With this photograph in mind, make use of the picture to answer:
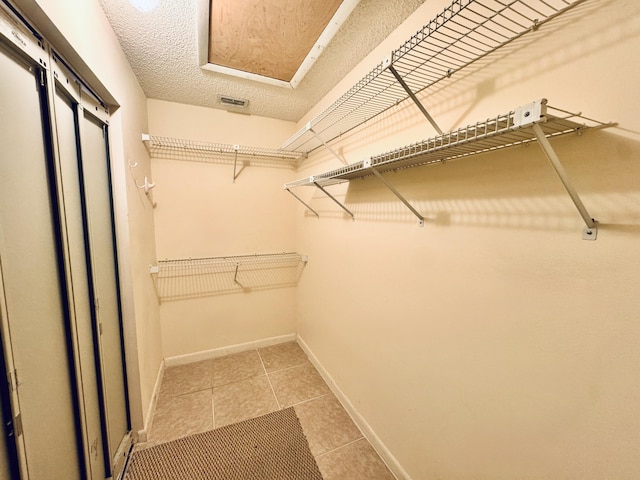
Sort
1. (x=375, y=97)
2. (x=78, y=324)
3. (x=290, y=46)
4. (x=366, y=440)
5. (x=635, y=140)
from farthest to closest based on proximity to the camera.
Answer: (x=366, y=440) < (x=290, y=46) < (x=375, y=97) < (x=78, y=324) < (x=635, y=140)

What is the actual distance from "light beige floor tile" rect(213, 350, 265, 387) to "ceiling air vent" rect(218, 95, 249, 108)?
241 cm

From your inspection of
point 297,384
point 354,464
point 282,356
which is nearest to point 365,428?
point 354,464

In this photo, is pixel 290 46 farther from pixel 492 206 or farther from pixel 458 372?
pixel 458 372

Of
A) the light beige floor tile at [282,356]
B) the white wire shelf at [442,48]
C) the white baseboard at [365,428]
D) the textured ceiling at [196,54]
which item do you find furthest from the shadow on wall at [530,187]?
the light beige floor tile at [282,356]

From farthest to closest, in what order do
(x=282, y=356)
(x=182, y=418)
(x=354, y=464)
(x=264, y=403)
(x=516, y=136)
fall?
1. (x=282, y=356)
2. (x=264, y=403)
3. (x=182, y=418)
4. (x=354, y=464)
5. (x=516, y=136)

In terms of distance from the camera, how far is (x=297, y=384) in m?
2.12

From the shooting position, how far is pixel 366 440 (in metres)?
1.59

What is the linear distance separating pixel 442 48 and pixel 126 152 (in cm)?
169

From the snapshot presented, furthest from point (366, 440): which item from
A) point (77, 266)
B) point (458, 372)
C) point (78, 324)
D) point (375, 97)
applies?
point (375, 97)

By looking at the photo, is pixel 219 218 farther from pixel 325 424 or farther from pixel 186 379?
pixel 325 424

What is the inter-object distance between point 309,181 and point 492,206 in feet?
3.58

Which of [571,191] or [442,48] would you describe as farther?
[442,48]

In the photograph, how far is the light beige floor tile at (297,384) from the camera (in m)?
1.97

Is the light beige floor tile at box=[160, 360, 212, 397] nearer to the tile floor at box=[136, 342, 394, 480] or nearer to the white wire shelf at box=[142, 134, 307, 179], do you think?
the tile floor at box=[136, 342, 394, 480]
